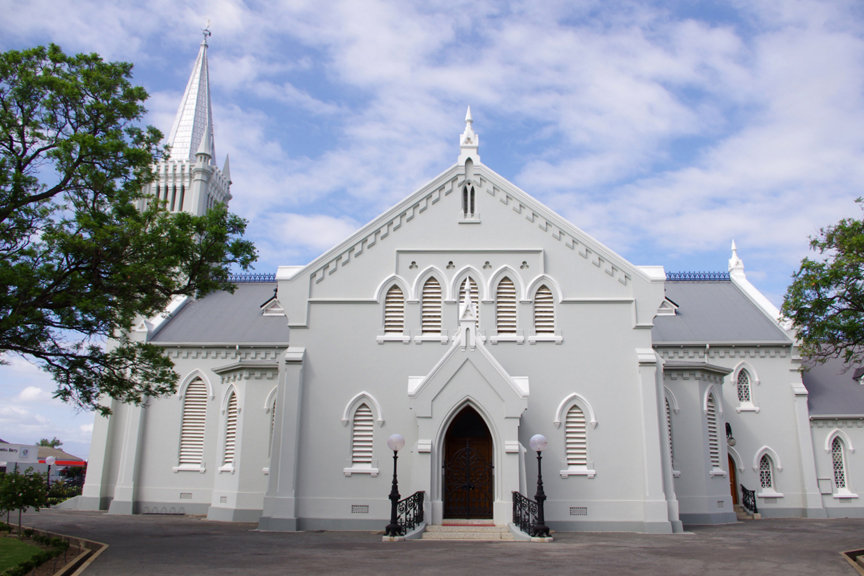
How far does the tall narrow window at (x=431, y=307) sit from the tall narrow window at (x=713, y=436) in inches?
444

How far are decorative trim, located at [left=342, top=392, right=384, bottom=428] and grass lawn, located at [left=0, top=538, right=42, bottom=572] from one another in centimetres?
889

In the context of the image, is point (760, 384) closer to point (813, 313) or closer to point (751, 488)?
point (751, 488)

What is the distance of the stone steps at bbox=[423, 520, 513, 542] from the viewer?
17.4 m

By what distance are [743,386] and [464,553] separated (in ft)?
60.6

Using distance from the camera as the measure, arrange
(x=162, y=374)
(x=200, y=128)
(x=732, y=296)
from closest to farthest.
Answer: (x=162, y=374)
(x=732, y=296)
(x=200, y=128)

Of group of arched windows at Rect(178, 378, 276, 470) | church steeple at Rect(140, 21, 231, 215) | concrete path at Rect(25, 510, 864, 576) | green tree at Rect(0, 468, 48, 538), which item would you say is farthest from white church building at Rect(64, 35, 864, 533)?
church steeple at Rect(140, 21, 231, 215)

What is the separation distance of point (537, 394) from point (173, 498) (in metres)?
17.0

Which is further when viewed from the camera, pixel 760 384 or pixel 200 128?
pixel 200 128

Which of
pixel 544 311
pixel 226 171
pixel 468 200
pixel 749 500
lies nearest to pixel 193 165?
pixel 226 171

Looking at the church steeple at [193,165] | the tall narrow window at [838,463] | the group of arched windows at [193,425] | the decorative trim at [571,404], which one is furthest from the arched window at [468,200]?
the church steeple at [193,165]

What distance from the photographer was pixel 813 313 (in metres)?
17.9

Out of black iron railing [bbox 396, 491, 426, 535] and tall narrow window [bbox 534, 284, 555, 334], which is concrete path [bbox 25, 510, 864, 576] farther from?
tall narrow window [bbox 534, 284, 555, 334]

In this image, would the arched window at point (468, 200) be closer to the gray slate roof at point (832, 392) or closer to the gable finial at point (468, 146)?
the gable finial at point (468, 146)

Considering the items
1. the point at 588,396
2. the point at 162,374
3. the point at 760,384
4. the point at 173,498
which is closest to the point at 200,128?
the point at 173,498
